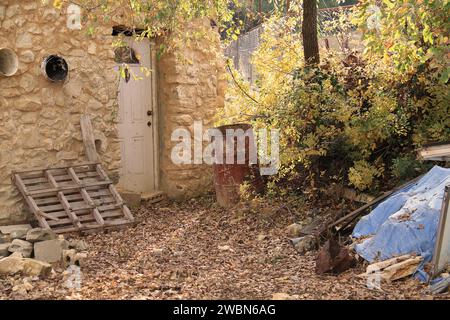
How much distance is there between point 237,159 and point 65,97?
2.12 metres

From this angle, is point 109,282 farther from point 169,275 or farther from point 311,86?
point 311,86

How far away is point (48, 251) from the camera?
17.4 feet

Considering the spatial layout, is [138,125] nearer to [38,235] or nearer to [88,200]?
[88,200]

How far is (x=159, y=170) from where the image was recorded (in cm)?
834

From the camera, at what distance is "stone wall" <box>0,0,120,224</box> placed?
6.59 metres

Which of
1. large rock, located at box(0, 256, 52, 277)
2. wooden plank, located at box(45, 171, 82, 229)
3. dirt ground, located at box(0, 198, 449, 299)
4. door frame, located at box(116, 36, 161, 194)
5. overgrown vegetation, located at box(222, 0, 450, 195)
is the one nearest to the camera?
dirt ground, located at box(0, 198, 449, 299)

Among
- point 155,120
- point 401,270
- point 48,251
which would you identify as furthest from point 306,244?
point 155,120

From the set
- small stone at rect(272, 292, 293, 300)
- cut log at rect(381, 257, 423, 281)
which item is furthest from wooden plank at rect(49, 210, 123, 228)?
cut log at rect(381, 257, 423, 281)

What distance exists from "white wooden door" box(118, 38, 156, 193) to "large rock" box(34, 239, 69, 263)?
8.70ft

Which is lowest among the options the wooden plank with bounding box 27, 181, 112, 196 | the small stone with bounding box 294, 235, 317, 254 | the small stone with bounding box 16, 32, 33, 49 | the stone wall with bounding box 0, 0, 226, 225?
the small stone with bounding box 294, 235, 317, 254

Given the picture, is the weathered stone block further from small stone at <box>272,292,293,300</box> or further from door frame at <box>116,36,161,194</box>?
small stone at <box>272,292,293,300</box>

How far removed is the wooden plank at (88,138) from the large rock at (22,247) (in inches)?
74.6

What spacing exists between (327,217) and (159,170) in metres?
3.01

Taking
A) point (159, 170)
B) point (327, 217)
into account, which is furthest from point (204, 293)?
point (159, 170)
